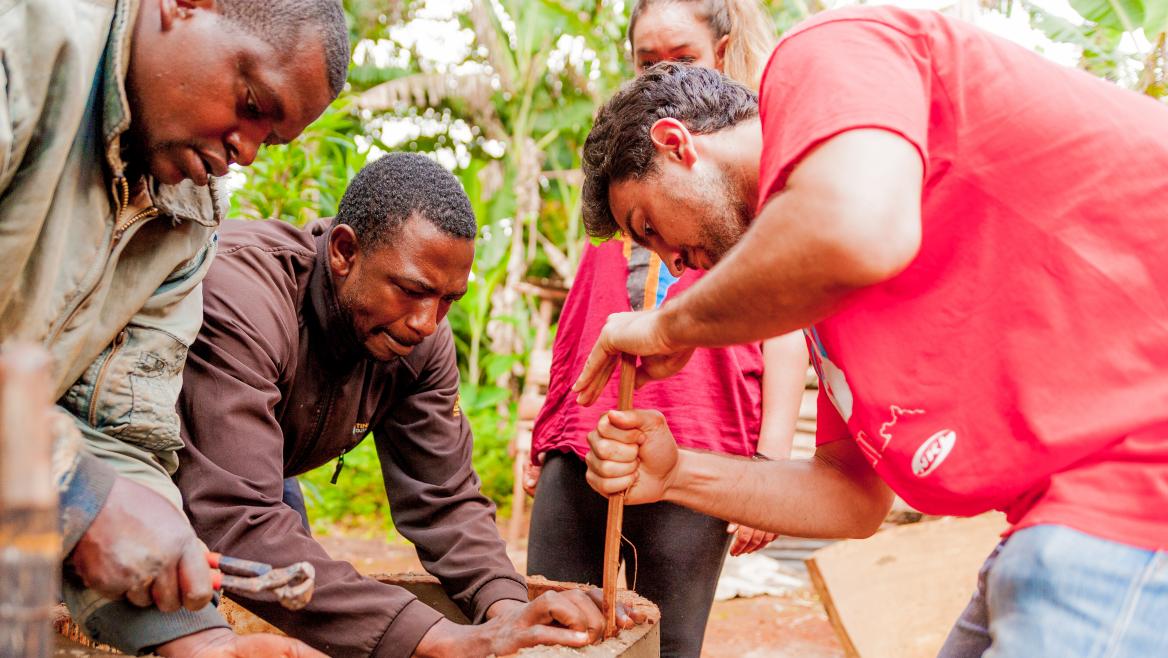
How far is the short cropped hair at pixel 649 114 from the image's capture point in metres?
1.74

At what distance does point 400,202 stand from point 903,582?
2.39m

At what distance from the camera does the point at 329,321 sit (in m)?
2.26

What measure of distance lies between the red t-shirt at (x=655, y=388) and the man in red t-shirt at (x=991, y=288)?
0.87 meters

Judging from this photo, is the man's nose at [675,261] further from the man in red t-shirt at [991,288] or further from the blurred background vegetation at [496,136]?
the blurred background vegetation at [496,136]

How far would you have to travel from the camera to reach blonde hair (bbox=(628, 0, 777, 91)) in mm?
2473

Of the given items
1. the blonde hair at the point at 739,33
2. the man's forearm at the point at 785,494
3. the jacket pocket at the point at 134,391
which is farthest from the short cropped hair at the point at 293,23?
the blonde hair at the point at 739,33

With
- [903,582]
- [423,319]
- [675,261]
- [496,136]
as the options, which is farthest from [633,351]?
[496,136]

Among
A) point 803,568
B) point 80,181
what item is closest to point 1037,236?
point 80,181

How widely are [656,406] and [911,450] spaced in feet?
3.31

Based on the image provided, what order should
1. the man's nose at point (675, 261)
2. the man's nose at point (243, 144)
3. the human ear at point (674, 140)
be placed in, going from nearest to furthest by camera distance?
the man's nose at point (243, 144)
the human ear at point (674, 140)
the man's nose at point (675, 261)

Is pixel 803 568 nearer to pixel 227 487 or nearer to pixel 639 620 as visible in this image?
pixel 639 620

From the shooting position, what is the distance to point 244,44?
53.4 inches

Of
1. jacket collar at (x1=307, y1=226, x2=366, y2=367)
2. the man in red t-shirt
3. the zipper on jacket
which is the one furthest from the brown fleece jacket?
the man in red t-shirt

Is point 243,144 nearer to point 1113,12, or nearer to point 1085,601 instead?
point 1085,601
